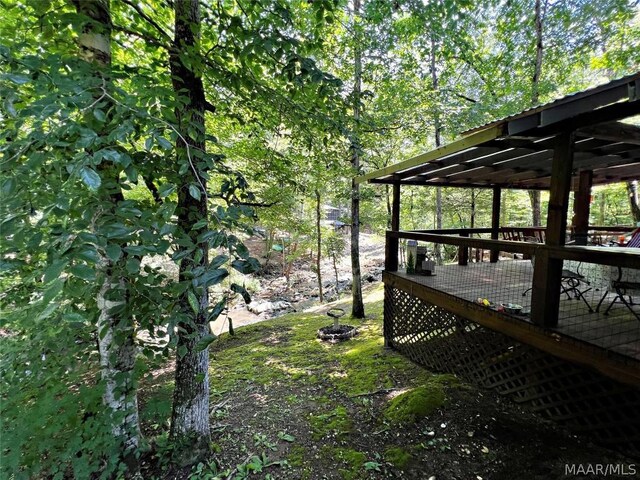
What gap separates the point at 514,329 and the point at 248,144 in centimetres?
476

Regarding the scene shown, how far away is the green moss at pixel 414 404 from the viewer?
11.1 feet

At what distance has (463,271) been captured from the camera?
249 inches

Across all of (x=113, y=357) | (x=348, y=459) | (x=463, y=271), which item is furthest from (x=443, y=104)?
(x=113, y=357)

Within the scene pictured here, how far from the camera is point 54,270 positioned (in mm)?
824

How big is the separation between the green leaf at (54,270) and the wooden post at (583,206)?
23.4 feet

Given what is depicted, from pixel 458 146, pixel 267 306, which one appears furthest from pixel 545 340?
pixel 267 306

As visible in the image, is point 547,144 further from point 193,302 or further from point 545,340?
point 193,302

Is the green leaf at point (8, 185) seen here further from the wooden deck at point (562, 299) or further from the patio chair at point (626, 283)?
the patio chair at point (626, 283)

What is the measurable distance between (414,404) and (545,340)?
160 cm

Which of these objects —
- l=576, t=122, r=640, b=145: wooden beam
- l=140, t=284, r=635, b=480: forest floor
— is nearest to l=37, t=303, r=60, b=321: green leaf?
l=140, t=284, r=635, b=480: forest floor

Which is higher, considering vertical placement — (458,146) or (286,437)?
(458,146)

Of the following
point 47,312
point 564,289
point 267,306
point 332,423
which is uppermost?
point 47,312

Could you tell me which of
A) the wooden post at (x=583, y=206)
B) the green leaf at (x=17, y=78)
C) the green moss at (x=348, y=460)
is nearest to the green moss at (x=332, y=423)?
the green moss at (x=348, y=460)

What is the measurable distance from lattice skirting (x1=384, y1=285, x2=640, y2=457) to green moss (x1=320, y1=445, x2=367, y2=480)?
1986 millimetres
